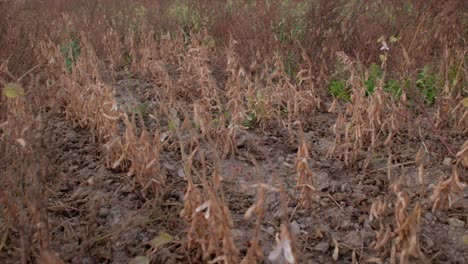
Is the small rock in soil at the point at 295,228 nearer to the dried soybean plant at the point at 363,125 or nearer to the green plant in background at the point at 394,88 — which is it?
the dried soybean plant at the point at 363,125

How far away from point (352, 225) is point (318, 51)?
1.84m

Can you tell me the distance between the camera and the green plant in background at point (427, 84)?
300 cm

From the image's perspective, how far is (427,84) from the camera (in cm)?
309

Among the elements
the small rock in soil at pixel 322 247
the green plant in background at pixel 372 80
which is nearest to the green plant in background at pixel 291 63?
the green plant in background at pixel 372 80

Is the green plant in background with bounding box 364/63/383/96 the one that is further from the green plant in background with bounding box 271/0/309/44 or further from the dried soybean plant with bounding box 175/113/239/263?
the dried soybean plant with bounding box 175/113/239/263

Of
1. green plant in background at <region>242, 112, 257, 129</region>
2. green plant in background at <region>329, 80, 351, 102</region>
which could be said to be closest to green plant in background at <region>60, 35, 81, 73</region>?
green plant in background at <region>242, 112, 257, 129</region>

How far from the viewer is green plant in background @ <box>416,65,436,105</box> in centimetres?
300

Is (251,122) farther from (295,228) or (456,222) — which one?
(456,222)

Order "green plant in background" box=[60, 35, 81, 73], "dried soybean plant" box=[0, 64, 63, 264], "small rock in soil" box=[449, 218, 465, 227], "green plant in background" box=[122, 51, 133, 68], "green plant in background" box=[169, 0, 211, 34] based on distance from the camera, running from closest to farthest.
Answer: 1. "dried soybean plant" box=[0, 64, 63, 264]
2. "small rock in soil" box=[449, 218, 465, 227]
3. "green plant in background" box=[60, 35, 81, 73]
4. "green plant in background" box=[122, 51, 133, 68]
5. "green plant in background" box=[169, 0, 211, 34]

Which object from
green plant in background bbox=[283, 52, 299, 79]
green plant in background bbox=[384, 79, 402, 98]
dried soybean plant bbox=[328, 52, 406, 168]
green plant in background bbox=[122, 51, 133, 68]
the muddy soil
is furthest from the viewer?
green plant in background bbox=[122, 51, 133, 68]

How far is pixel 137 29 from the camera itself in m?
4.74

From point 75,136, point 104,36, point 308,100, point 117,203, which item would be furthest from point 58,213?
point 104,36

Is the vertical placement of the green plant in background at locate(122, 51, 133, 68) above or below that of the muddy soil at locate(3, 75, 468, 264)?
below

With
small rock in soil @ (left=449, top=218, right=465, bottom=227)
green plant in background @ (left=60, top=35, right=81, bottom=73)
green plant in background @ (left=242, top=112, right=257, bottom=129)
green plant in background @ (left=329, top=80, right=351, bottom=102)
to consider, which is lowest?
green plant in background @ (left=60, top=35, right=81, bottom=73)
